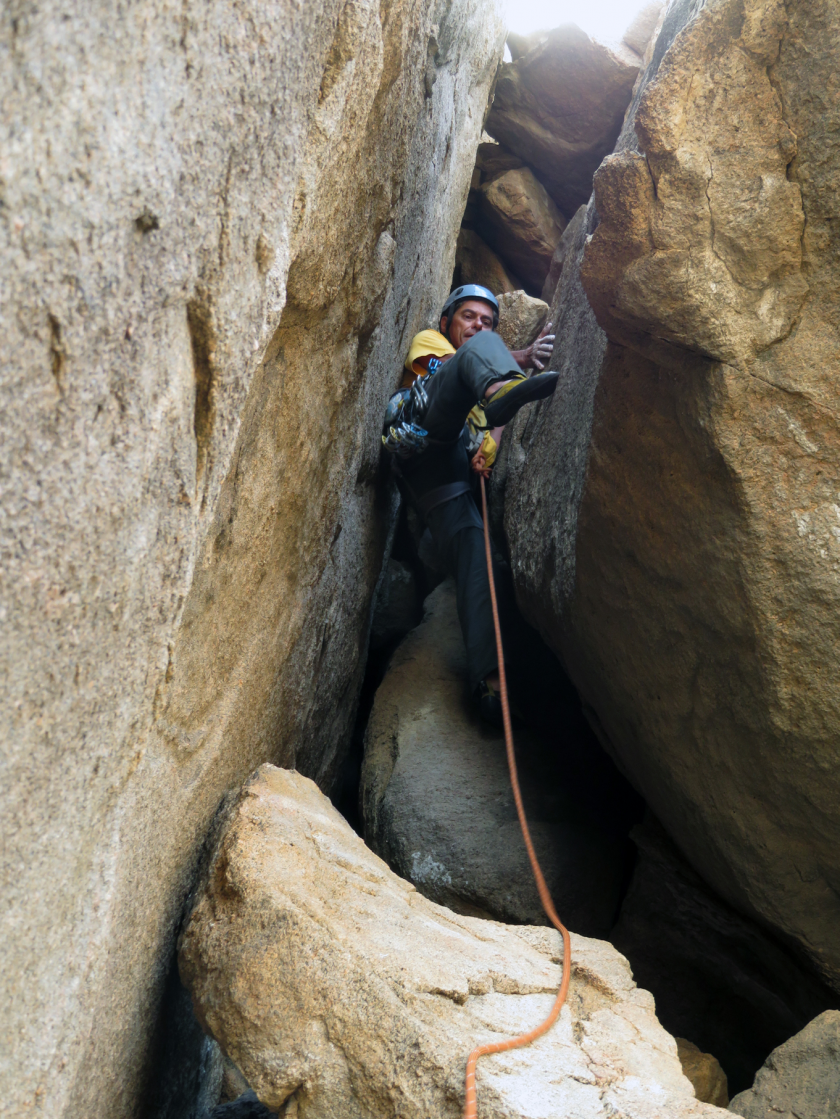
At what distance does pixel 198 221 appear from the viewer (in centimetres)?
103

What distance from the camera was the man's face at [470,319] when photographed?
388 centimetres

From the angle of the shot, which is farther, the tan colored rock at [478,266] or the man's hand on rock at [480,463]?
the tan colored rock at [478,266]

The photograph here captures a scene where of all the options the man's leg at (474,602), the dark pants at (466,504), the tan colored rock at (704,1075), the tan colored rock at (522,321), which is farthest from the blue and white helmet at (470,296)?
the tan colored rock at (704,1075)

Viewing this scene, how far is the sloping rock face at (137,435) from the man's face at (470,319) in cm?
184

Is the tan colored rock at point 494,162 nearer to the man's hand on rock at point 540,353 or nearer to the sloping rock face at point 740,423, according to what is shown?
the man's hand on rock at point 540,353

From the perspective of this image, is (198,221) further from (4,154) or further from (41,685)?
(41,685)

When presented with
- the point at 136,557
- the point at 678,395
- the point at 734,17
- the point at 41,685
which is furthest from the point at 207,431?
the point at 734,17

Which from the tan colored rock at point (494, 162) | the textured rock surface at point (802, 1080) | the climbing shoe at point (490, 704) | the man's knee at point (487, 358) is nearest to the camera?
the textured rock surface at point (802, 1080)

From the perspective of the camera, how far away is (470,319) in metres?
3.89

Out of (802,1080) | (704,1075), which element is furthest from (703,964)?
(802,1080)

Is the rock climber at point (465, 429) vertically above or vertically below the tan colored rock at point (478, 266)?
below

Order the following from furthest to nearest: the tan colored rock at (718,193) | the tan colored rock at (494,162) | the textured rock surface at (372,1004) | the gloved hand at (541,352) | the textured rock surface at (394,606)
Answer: the tan colored rock at (494,162)
the textured rock surface at (394,606)
the gloved hand at (541,352)
the tan colored rock at (718,193)
the textured rock surface at (372,1004)

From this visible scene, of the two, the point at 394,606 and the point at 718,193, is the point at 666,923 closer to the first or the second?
the point at 394,606

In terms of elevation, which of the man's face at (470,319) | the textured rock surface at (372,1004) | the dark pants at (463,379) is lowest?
the textured rock surface at (372,1004)
